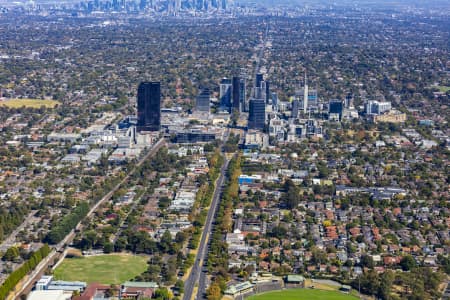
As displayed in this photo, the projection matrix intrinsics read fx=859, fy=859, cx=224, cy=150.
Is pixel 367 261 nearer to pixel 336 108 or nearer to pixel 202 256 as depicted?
pixel 202 256

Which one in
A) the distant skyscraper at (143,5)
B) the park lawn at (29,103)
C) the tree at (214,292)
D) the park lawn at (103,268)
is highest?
the tree at (214,292)

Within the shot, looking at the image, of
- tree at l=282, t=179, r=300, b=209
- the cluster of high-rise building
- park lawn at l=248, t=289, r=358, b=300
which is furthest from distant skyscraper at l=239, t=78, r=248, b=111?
the cluster of high-rise building

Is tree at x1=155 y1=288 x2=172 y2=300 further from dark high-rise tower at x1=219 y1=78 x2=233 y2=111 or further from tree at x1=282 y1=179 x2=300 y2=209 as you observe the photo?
dark high-rise tower at x1=219 y1=78 x2=233 y2=111

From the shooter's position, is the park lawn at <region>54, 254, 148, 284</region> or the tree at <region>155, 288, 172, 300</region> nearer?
the tree at <region>155, 288, 172, 300</region>

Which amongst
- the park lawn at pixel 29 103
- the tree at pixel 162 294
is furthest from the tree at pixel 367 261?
the park lawn at pixel 29 103

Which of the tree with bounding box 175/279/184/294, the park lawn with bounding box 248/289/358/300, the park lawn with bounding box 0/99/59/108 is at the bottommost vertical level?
the park lawn with bounding box 0/99/59/108

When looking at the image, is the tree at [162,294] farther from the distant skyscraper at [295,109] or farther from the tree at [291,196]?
the distant skyscraper at [295,109]

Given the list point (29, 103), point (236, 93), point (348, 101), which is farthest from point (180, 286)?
point (29, 103)
